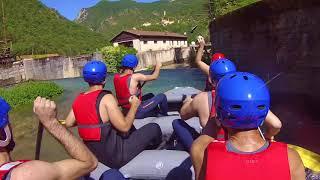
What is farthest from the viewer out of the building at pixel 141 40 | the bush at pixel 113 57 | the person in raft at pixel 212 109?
the building at pixel 141 40

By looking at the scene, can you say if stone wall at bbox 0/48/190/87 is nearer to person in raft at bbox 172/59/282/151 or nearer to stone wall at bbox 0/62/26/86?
stone wall at bbox 0/62/26/86

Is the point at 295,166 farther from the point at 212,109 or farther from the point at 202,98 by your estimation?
the point at 202,98

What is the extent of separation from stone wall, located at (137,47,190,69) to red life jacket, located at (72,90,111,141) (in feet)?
137

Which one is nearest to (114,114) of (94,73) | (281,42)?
(94,73)

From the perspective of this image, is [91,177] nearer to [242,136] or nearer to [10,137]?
[10,137]

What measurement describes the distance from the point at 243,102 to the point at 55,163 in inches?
53.6

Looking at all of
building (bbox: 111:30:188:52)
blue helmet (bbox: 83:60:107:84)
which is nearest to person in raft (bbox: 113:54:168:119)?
blue helmet (bbox: 83:60:107:84)

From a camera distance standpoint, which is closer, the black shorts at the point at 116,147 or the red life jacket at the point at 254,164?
the red life jacket at the point at 254,164

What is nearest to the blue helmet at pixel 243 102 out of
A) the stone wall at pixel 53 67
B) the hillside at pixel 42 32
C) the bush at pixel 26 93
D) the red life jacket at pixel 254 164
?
the red life jacket at pixel 254 164

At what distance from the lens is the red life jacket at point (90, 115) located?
4574mm

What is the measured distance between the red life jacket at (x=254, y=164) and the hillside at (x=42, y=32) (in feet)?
176

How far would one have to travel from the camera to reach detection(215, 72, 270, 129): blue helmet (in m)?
2.28

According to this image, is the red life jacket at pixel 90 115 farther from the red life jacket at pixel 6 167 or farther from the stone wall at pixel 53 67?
the stone wall at pixel 53 67

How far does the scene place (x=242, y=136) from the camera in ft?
7.79
